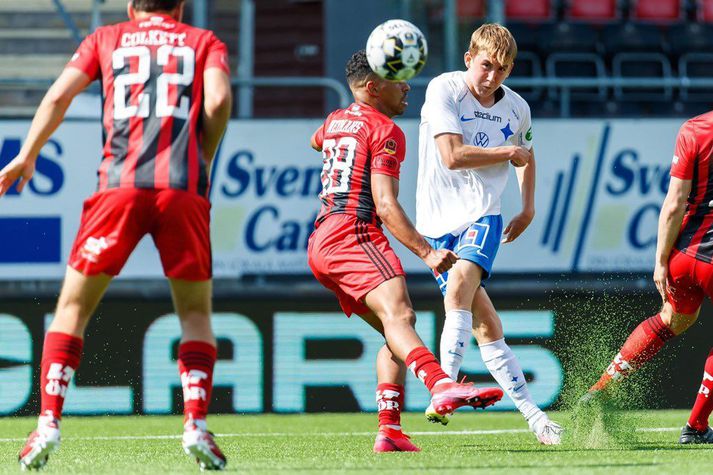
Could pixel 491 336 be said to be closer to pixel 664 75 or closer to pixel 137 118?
pixel 137 118

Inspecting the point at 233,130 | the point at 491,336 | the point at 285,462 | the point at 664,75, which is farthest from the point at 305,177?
the point at 664,75

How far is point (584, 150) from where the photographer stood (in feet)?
36.0

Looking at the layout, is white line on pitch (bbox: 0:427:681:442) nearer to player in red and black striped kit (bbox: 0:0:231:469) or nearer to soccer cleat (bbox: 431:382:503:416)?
soccer cleat (bbox: 431:382:503:416)

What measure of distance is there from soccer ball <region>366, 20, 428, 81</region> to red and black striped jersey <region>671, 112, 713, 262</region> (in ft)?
4.74

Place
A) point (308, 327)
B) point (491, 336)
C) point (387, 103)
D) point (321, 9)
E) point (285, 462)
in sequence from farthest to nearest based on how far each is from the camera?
point (321, 9), point (308, 327), point (491, 336), point (387, 103), point (285, 462)

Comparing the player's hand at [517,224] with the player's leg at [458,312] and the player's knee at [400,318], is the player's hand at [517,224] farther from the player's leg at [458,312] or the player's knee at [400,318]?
the player's knee at [400,318]

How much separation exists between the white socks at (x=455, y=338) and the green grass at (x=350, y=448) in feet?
1.42

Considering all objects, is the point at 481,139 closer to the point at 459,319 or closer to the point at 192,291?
the point at 459,319

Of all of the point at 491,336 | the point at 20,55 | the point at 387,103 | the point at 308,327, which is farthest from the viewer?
the point at 20,55

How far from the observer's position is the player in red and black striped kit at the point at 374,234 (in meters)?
5.95

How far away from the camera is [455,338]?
6.66m

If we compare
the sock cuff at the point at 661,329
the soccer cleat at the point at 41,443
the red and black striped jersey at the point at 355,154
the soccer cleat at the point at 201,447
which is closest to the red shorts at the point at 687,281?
the sock cuff at the point at 661,329

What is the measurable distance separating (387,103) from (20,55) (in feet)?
29.0

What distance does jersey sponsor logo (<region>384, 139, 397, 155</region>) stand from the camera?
6.18m
